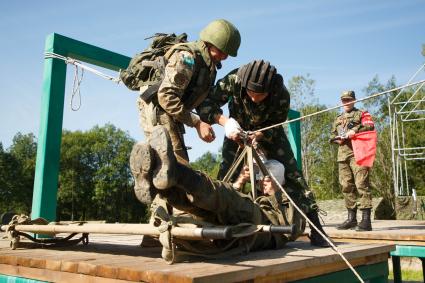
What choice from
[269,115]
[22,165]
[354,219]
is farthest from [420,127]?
[22,165]

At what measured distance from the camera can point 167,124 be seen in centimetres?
303

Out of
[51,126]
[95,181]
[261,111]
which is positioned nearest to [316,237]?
[261,111]

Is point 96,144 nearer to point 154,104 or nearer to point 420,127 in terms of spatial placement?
point 420,127

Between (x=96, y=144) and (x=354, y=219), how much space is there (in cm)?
4421

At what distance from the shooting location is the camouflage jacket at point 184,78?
2871 mm

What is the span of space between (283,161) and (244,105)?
1.80 feet

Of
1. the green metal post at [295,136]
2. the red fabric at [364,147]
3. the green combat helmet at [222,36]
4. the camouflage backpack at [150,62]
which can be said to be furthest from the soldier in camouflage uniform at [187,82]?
the green metal post at [295,136]

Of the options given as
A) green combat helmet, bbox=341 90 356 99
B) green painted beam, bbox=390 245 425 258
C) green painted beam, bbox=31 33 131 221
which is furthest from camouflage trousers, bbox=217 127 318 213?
green combat helmet, bbox=341 90 356 99

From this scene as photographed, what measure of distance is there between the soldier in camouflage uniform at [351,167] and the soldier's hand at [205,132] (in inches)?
126

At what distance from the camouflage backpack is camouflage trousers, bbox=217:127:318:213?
84 cm

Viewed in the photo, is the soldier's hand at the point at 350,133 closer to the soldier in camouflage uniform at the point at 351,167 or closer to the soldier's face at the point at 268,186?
the soldier in camouflage uniform at the point at 351,167

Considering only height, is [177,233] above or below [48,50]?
below

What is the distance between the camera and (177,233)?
2.08 meters

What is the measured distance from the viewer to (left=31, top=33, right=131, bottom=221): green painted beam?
4.24 meters
